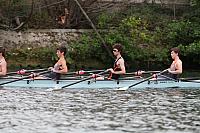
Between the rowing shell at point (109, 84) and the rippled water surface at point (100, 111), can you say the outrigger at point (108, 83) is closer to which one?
the rowing shell at point (109, 84)

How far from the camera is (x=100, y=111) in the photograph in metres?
14.7

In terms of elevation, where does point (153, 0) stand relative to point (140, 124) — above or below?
above

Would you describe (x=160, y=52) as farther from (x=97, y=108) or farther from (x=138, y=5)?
(x=97, y=108)

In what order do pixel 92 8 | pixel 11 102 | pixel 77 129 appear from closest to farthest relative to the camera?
pixel 77 129 < pixel 11 102 < pixel 92 8

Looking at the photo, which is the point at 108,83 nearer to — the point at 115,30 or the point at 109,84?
the point at 109,84

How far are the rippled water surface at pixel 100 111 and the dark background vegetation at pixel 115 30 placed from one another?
42.8ft

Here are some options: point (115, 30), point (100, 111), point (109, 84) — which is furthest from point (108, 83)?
point (115, 30)

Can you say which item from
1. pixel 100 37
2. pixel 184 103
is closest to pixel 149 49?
pixel 100 37

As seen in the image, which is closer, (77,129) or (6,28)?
(77,129)

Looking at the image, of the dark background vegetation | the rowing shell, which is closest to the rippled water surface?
the rowing shell

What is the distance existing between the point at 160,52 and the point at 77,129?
66.3ft

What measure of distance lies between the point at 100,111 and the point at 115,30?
59.8 feet

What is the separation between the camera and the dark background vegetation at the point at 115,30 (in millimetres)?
31953

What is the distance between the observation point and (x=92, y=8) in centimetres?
3428
